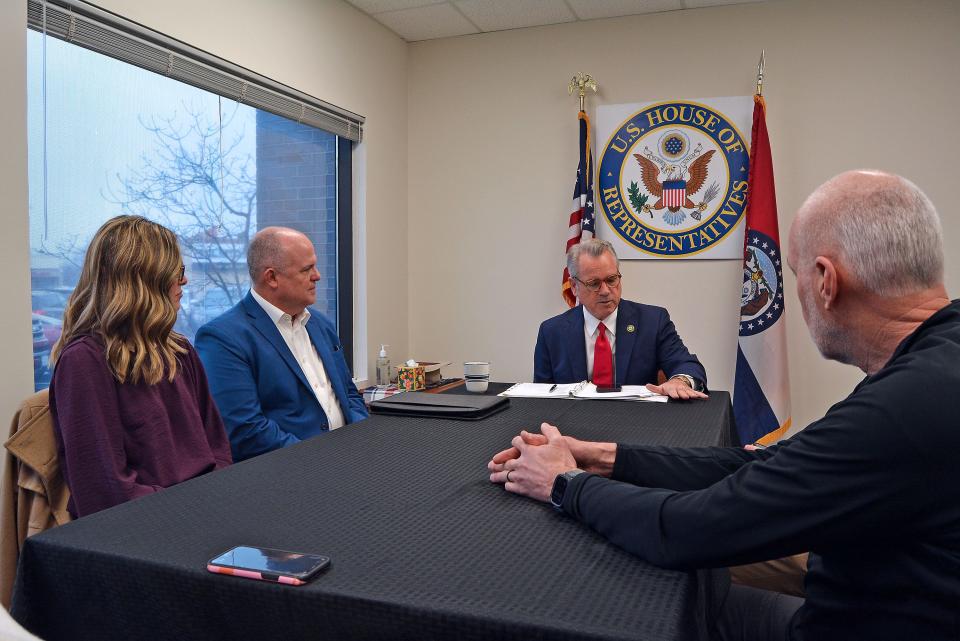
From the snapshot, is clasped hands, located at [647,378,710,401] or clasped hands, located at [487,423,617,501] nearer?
clasped hands, located at [487,423,617,501]

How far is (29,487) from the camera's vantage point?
164 centimetres

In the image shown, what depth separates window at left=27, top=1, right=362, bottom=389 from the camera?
90.0 inches

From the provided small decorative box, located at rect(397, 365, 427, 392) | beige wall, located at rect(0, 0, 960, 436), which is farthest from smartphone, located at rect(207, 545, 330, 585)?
small decorative box, located at rect(397, 365, 427, 392)

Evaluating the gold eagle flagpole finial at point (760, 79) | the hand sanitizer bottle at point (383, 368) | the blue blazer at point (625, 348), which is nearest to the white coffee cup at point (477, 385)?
the blue blazer at point (625, 348)

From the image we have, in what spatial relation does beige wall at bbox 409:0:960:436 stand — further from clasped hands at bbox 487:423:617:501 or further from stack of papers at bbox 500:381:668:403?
clasped hands at bbox 487:423:617:501

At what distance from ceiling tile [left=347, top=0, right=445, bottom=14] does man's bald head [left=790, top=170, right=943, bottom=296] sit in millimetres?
3141

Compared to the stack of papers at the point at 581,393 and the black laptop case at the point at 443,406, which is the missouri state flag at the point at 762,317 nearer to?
the stack of papers at the point at 581,393

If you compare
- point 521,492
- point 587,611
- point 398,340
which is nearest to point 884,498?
point 587,611

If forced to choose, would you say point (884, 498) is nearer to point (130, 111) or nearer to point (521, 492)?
point (521, 492)

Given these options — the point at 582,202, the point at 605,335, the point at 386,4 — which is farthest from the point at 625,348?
the point at 386,4

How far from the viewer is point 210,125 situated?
9.91 ft

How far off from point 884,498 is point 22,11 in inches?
97.0

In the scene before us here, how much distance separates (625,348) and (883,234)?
1989 mm

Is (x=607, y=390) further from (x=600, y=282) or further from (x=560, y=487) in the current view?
(x=560, y=487)
